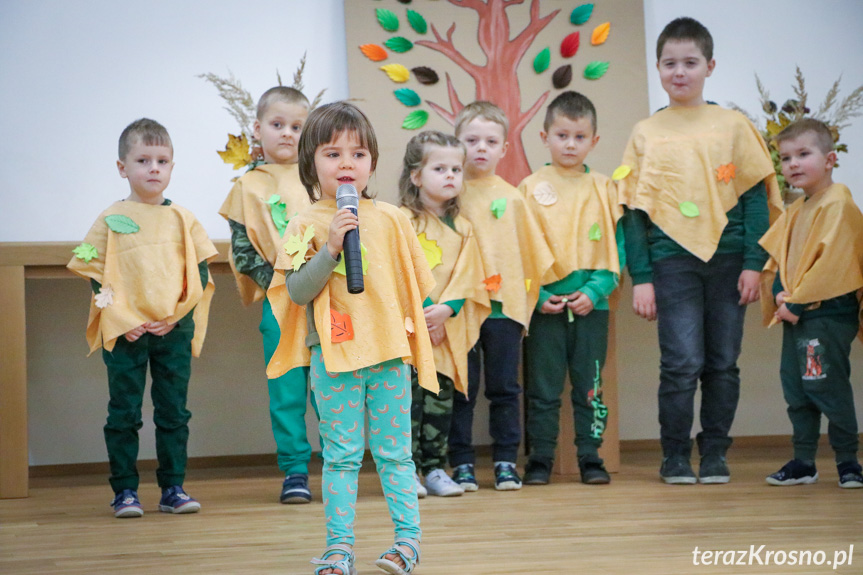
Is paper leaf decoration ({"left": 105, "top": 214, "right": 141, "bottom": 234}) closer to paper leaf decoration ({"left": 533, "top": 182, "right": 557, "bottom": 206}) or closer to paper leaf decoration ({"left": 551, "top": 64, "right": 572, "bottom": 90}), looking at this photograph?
paper leaf decoration ({"left": 533, "top": 182, "right": 557, "bottom": 206})

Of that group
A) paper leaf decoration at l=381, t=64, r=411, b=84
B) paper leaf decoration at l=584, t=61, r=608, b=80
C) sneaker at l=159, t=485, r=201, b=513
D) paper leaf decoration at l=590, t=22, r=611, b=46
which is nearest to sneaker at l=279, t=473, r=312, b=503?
sneaker at l=159, t=485, r=201, b=513

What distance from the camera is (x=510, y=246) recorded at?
2898 mm

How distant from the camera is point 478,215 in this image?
114 inches

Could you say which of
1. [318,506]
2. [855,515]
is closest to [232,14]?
[318,506]

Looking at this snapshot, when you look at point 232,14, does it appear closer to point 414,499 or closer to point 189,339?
point 189,339

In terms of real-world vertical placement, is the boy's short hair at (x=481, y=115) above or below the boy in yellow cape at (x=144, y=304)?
above

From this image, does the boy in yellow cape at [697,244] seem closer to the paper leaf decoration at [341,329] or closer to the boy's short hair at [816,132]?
the boy's short hair at [816,132]

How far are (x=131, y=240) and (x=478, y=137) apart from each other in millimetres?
1118

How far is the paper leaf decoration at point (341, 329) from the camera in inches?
68.9

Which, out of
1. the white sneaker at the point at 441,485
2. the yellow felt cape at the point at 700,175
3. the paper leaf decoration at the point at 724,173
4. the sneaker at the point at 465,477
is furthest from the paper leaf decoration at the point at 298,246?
the paper leaf decoration at the point at 724,173

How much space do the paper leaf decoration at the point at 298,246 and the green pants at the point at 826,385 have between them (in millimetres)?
1730

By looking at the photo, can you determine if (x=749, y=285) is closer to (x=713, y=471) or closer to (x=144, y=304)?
(x=713, y=471)

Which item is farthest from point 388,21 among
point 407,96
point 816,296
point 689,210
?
point 816,296

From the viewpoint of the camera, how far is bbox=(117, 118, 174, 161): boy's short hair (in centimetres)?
262
